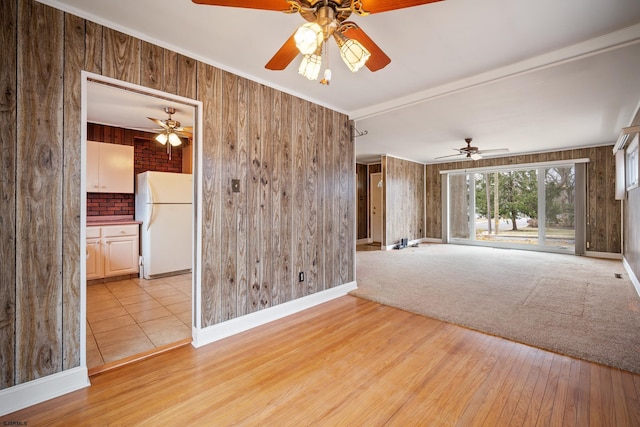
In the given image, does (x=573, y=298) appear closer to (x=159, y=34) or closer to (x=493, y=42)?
(x=493, y=42)

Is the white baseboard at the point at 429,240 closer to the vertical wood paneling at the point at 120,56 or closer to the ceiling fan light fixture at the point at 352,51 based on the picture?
the ceiling fan light fixture at the point at 352,51

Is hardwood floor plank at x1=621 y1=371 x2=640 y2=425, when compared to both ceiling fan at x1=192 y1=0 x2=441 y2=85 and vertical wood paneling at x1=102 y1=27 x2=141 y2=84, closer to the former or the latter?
ceiling fan at x1=192 y1=0 x2=441 y2=85

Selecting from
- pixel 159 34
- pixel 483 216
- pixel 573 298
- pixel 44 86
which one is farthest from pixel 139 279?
pixel 483 216

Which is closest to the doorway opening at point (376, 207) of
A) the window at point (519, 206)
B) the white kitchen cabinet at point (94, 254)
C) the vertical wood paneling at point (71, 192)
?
the window at point (519, 206)

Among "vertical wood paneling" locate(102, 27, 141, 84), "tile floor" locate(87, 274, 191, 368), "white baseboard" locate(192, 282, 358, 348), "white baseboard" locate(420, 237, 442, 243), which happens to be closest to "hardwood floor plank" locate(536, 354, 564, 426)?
"white baseboard" locate(192, 282, 358, 348)

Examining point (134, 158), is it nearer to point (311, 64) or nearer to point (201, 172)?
point (201, 172)

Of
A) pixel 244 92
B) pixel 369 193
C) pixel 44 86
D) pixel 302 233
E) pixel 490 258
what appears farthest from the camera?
pixel 369 193

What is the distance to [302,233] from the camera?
3092mm

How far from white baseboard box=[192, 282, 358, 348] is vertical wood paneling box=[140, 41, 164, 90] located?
1996mm

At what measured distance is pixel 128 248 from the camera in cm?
419

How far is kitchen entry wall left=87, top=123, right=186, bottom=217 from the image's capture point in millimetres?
4266

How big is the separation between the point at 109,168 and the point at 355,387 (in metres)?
4.64

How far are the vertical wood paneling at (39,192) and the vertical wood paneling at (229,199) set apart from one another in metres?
1.06

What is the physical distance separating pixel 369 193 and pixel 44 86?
295 inches
